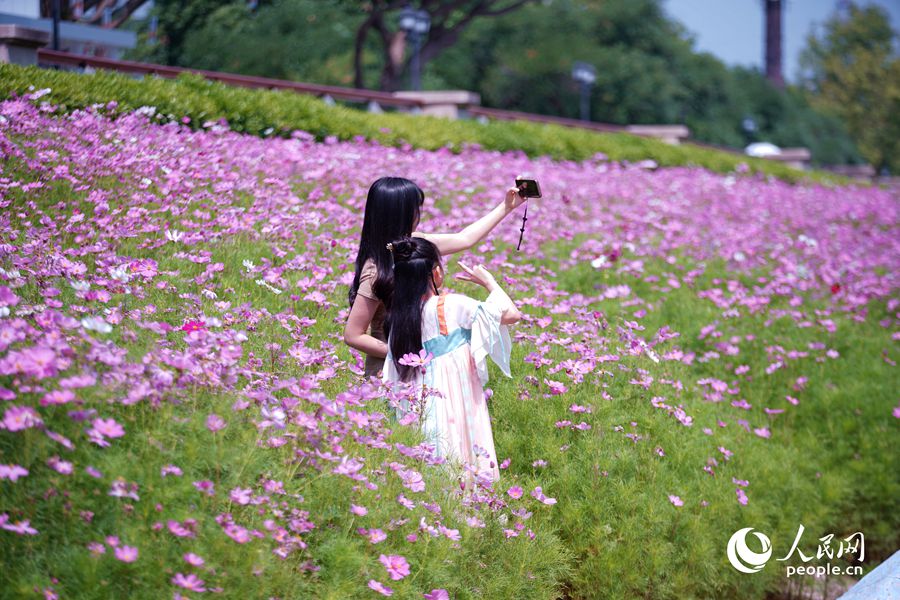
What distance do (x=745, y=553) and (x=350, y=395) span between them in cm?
288

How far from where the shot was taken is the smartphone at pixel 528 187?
16.2ft

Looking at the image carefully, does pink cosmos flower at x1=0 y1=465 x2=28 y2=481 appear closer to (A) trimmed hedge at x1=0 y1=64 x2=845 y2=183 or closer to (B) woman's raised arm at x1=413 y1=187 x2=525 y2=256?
(B) woman's raised arm at x1=413 y1=187 x2=525 y2=256

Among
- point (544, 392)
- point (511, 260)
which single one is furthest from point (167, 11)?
point (544, 392)

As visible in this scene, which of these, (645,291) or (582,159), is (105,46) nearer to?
(582,159)

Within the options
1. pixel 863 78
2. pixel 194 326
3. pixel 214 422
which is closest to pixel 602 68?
pixel 863 78

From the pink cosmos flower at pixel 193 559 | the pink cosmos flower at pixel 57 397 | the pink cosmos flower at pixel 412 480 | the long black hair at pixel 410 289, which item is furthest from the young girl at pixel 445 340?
the pink cosmos flower at pixel 57 397

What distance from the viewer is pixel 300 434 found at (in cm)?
386

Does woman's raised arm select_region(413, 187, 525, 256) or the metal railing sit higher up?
the metal railing

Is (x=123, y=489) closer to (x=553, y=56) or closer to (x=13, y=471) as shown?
(x=13, y=471)

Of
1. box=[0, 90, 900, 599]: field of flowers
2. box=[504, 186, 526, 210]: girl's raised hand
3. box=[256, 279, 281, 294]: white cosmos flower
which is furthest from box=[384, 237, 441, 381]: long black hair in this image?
box=[256, 279, 281, 294]: white cosmos flower

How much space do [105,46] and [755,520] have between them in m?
14.7

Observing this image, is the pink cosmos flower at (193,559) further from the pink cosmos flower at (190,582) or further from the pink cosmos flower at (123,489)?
the pink cosmos flower at (123,489)

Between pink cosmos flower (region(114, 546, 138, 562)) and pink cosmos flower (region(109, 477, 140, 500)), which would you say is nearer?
pink cosmos flower (region(114, 546, 138, 562))

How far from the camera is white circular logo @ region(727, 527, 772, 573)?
5.43 meters
